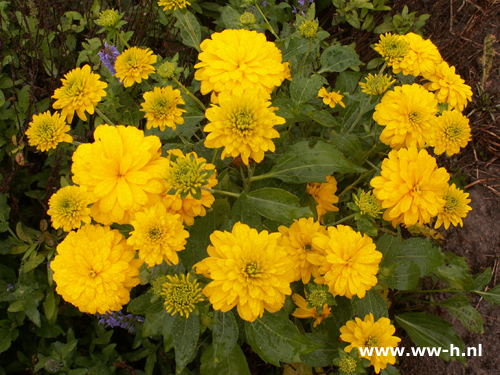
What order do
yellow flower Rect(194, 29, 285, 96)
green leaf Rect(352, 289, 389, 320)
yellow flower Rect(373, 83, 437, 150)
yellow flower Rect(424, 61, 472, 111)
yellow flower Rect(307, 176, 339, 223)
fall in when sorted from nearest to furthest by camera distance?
1. yellow flower Rect(194, 29, 285, 96)
2. yellow flower Rect(373, 83, 437, 150)
3. green leaf Rect(352, 289, 389, 320)
4. yellow flower Rect(424, 61, 472, 111)
5. yellow flower Rect(307, 176, 339, 223)

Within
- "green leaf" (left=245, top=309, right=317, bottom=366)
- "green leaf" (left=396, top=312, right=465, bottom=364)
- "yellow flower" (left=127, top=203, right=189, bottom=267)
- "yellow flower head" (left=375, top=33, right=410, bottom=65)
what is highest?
"yellow flower head" (left=375, top=33, right=410, bottom=65)

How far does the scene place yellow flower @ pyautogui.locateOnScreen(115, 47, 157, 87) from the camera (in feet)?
5.55

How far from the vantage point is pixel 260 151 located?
4.38 ft

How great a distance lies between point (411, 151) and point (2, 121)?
95.4 inches

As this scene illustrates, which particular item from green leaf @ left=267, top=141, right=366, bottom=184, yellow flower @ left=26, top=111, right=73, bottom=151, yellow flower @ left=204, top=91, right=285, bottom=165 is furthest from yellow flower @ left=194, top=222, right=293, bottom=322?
yellow flower @ left=26, top=111, right=73, bottom=151

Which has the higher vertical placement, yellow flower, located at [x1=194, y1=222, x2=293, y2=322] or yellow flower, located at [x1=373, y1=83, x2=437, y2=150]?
yellow flower, located at [x1=373, y1=83, x2=437, y2=150]

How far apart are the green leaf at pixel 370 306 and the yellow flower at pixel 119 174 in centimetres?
109

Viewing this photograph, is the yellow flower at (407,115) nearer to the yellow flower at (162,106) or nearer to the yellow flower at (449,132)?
the yellow flower at (449,132)

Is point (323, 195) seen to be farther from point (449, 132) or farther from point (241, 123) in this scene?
point (241, 123)

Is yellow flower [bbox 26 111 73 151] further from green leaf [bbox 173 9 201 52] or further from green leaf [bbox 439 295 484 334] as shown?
green leaf [bbox 439 295 484 334]

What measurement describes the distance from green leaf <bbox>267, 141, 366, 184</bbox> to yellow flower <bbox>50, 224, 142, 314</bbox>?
2.61 feet

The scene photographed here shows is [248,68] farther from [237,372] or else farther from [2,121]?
[2,121]

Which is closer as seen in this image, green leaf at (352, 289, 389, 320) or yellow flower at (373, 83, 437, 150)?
yellow flower at (373, 83, 437, 150)

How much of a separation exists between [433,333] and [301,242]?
3.87ft
